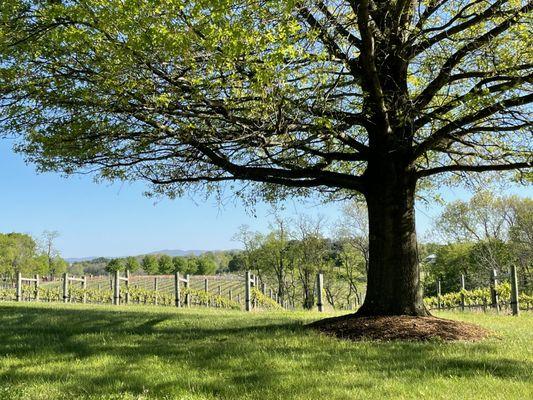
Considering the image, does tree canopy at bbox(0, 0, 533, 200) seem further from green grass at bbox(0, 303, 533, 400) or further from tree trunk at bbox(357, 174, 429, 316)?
green grass at bbox(0, 303, 533, 400)

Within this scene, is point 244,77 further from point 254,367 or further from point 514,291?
point 514,291

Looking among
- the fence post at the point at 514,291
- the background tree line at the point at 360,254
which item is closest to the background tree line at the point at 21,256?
the background tree line at the point at 360,254

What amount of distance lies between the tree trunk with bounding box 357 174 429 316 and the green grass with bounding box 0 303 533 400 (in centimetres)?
151

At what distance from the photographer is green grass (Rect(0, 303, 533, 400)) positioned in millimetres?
4887

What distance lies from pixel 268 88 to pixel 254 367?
3.53 metres

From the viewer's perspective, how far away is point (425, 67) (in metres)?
8.24

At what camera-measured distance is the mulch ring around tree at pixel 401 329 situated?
774 centimetres

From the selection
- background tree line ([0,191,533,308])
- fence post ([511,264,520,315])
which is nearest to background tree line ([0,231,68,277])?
background tree line ([0,191,533,308])

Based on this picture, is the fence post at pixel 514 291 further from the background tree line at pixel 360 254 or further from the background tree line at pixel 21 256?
the background tree line at pixel 21 256

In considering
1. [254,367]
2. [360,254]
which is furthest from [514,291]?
[360,254]

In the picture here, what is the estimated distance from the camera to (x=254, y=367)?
5875mm

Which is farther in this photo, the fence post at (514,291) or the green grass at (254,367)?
the fence post at (514,291)

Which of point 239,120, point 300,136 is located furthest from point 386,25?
point 239,120

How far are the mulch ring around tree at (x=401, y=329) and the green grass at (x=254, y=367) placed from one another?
1.44ft
